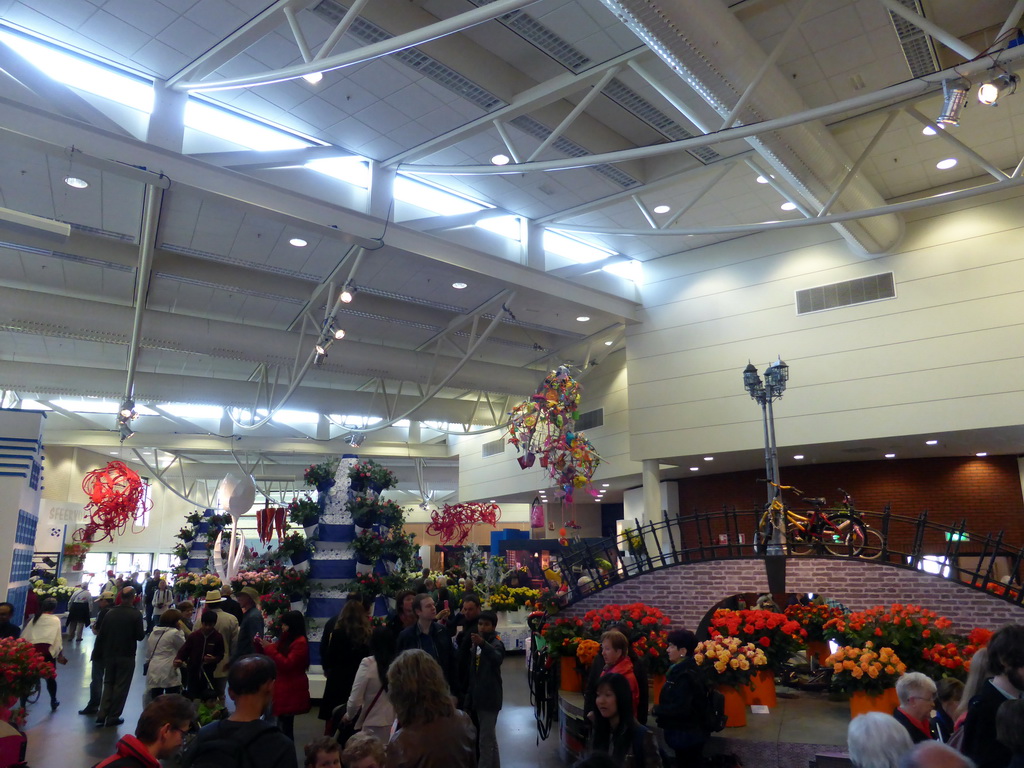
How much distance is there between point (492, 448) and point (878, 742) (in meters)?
21.5

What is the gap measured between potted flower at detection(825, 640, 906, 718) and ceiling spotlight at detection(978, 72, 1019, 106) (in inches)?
180

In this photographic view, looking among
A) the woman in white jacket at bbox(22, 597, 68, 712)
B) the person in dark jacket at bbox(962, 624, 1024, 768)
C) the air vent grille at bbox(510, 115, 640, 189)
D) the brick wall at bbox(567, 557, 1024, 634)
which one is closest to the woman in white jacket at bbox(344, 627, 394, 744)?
the person in dark jacket at bbox(962, 624, 1024, 768)

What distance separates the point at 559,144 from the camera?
10.4 meters

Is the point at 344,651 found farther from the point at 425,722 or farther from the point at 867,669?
the point at 867,669

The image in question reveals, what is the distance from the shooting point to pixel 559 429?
501 inches

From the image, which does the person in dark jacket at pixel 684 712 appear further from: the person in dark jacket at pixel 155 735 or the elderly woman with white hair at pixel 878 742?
the person in dark jacket at pixel 155 735

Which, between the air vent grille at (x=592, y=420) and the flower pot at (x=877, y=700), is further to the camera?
the air vent grille at (x=592, y=420)

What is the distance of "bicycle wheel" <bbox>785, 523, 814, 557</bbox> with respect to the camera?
29.5ft

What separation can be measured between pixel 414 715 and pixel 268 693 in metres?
0.62

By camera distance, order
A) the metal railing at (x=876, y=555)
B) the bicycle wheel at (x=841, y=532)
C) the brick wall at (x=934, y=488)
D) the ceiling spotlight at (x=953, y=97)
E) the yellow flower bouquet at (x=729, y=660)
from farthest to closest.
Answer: the brick wall at (x=934, y=488)
the bicycle wheel at (x=841, y=532)
the metal railing at (x=876, y=555)
the ceiling spotlight at (x=953, y=97)
the yellow flower bouquet at (x=729, y=660)

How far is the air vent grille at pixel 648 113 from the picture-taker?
374 inches

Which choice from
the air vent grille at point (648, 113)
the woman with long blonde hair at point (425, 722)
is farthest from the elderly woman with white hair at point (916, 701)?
the air vent grille at point (648, 113)

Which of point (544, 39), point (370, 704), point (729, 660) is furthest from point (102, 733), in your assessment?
point (544, 39)

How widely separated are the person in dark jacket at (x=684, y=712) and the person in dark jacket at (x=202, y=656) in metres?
4.51
